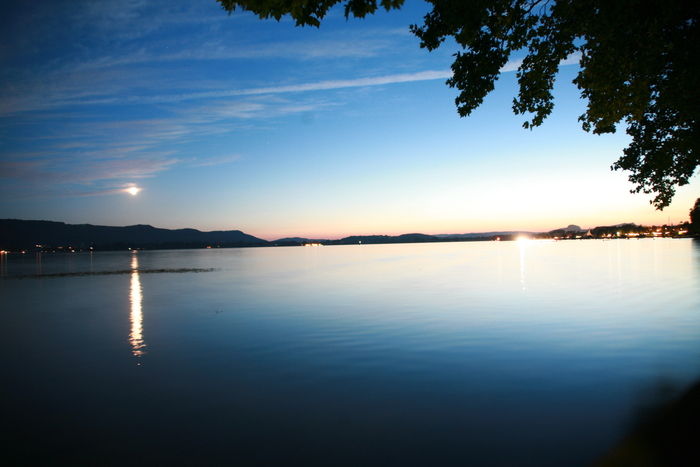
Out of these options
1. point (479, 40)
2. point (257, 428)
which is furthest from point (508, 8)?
point (257, 428)

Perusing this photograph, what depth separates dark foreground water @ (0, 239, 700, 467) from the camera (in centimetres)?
705

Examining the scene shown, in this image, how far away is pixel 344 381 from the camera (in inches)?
410

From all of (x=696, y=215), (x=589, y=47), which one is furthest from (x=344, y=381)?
(x=696, y=215)

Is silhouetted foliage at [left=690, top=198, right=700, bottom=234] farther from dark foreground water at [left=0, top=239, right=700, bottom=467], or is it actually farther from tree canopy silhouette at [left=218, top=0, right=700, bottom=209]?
tree canopy silhouette at [left=218, top=0, right=700, bottom=209]

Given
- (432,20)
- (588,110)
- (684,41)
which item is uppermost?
(432,20)

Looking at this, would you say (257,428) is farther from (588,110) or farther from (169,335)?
(588,110)

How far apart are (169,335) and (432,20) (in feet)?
47.0

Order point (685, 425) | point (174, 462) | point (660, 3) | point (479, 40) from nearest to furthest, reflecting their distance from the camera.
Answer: point (174, 462), point (685, 425), point (660, 3), point (479, 40)

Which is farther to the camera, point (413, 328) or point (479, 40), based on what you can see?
point (413, 328)

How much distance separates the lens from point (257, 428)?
307 inches

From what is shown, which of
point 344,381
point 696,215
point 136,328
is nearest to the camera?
point 344,381

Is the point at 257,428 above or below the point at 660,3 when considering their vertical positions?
below

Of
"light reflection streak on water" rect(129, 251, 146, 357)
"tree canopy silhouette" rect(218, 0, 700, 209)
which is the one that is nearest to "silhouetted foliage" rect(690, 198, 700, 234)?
"tree canopy silhouette" rect(218, 0, 700, 209)

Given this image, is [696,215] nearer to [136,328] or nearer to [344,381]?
[344,381]
